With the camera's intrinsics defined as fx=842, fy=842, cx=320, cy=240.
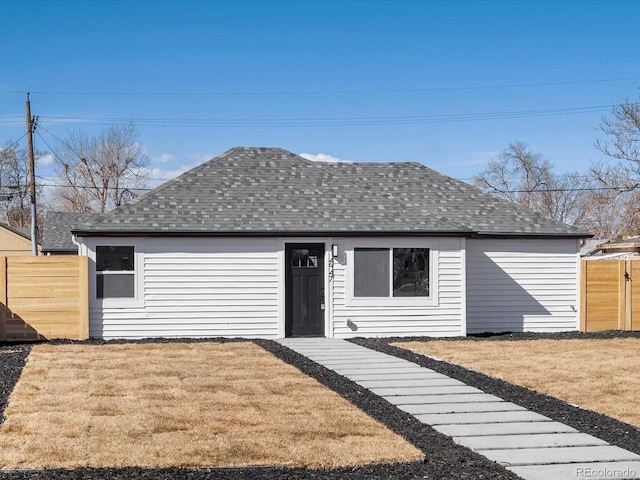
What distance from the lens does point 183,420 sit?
30.6 ft

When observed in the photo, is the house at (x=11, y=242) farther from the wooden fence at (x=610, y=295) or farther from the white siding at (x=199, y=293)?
the wooden fence at (x=610, y=295)

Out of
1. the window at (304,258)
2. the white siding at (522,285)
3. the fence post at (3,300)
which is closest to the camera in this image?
the fence post at (3,300)

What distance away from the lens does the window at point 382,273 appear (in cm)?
1933

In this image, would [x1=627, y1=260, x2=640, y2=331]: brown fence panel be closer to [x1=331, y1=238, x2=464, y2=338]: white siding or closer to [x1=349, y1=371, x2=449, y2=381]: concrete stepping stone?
[x1=331, y1=238, x2=464, y2=338]: white siding

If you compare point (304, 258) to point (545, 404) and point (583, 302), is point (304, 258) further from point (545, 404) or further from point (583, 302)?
point (545, 404)

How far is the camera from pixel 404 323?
63.9 feet

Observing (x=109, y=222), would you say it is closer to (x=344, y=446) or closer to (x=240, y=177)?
(x=240, y=177)

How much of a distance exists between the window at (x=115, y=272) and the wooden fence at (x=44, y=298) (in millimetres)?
437

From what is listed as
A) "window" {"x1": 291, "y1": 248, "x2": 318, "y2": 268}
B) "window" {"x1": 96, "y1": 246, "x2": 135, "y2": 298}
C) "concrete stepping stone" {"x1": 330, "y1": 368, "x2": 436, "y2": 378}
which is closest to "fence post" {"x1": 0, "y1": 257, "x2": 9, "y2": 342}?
"window" {"x1": 96, "y1": 246, "x2": 135, "y2": 298}

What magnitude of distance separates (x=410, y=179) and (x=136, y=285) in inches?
332

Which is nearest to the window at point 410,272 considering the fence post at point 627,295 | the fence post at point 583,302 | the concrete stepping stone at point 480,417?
the fence post at point 583,302

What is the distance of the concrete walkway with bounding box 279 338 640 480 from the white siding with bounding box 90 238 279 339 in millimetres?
5123

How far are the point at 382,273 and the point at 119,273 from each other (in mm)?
5929

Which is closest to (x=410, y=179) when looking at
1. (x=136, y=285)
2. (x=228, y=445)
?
(x=136, y=285)
